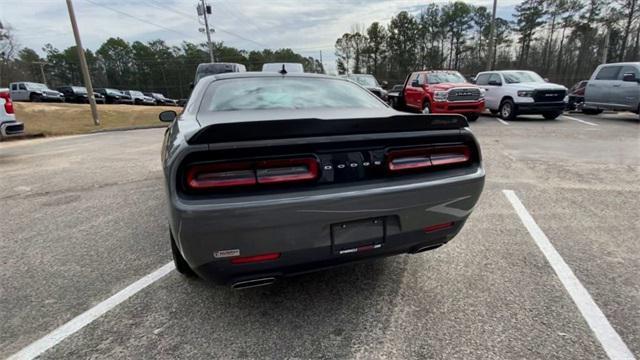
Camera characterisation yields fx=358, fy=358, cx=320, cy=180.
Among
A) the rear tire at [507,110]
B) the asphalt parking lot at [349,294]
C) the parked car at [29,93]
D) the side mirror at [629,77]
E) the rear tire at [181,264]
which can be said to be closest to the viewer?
the asphalt parking lot at [349,294]

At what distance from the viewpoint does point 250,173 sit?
1.84m

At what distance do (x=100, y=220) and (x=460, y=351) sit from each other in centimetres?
394

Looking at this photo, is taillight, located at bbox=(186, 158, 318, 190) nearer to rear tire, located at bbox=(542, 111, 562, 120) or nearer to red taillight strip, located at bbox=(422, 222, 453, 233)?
red taillight strip, located at bbox=(422, 222, 453, 233)

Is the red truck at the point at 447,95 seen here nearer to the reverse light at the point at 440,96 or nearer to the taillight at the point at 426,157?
the reverse light at the point at 440,96

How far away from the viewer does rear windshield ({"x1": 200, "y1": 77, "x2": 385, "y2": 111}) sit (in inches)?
113

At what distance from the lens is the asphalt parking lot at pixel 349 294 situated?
6.66 ft

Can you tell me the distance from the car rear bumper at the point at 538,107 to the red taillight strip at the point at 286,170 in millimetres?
12561

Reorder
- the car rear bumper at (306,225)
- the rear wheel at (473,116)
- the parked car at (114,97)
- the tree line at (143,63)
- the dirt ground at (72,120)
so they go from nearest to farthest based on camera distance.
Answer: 1. the car rear bumper at (306,225)
2. the rear wheel at (473,116)
3. the dirt ground at (72,120)
4. the parked car at (114,97)
5. the tree line at (143,63)

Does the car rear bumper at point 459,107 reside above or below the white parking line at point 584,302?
above

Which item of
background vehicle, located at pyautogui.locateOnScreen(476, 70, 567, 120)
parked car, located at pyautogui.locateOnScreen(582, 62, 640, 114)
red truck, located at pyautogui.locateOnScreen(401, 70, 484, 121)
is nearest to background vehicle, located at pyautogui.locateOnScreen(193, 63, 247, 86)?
red truck, located at pyautogui.locateOnScreen(401, 70, 484, 121)

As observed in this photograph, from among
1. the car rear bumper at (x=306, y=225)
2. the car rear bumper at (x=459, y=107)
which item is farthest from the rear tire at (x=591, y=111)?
the car rear bumper at (x=306, y=225)

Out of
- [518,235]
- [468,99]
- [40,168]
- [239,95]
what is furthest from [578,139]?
[40,168]

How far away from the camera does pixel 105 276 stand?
2.84 meters

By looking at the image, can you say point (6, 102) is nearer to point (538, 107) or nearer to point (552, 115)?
point (538, 107)
